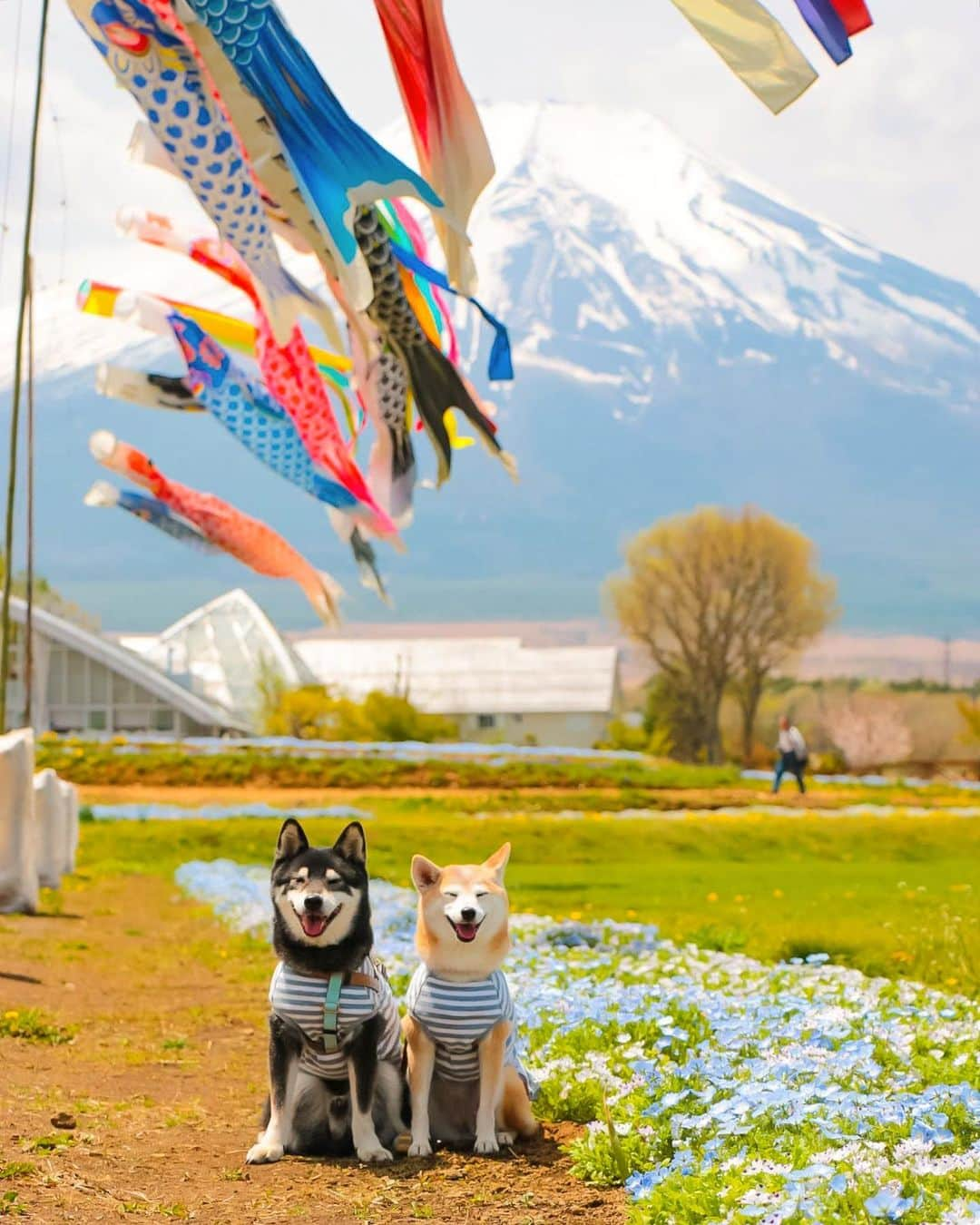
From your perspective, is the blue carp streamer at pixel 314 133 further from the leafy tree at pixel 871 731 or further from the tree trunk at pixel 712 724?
the leafy tree at pixel 871 731

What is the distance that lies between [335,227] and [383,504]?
18.2ft

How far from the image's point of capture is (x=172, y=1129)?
5.96 metres

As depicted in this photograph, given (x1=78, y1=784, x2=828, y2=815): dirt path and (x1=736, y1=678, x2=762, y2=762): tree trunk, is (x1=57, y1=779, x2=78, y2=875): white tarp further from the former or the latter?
(x1=736, y1=678, x2=762, y2=762): tree trunk

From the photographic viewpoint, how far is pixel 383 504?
1534 centimetres

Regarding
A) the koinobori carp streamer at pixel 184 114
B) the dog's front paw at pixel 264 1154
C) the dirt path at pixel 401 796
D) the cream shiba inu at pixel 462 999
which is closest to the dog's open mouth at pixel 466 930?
the cream shiba inu at pixel 462 999

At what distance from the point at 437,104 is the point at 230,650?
54176mm

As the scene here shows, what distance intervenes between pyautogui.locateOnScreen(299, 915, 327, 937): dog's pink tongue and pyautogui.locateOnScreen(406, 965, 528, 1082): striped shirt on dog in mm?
412

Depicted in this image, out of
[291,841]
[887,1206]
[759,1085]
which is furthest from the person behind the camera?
[291,841]

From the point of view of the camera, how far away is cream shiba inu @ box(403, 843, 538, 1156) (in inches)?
209

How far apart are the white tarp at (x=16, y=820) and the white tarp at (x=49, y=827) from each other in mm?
2444

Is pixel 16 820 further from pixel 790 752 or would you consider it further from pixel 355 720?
pixel 355 720

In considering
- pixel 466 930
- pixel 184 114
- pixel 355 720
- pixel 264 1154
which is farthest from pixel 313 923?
pixel 355 720

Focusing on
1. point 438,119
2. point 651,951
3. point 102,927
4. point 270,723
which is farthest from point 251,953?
point 270,723

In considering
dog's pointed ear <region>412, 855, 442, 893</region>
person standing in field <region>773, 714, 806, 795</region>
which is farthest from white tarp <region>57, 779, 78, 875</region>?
person standing in field <region>773, 714, 806, 795</region>
